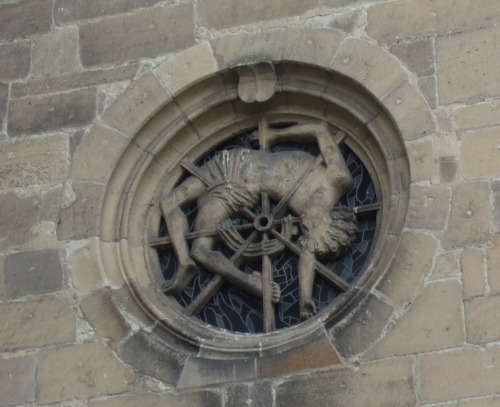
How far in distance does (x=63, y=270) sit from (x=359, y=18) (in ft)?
6.78

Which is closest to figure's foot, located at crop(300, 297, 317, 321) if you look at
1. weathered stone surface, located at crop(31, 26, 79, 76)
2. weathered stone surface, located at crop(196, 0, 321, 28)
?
weathered stone surface, located at crop(196, 0, 321, 28)

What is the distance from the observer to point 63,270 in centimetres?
920

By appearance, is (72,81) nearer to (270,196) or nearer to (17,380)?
(270,196)

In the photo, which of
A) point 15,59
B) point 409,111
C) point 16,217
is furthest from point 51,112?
point 409,111

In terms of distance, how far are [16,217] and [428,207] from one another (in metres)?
2.26

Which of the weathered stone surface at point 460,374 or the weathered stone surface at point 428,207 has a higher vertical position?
the weathered stone surface at point 428,207

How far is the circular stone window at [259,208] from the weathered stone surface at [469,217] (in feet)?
0.98

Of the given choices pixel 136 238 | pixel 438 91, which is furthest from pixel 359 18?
pixel 136 238

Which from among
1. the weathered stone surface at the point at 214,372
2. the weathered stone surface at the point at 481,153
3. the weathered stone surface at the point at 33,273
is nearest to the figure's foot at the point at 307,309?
the weathered stone surface at the point at 214,372

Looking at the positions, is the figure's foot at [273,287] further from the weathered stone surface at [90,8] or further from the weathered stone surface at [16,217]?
the weathered stone surface at [90,8]

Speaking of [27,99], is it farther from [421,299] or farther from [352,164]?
[421,299]

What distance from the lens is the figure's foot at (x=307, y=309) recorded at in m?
8.85

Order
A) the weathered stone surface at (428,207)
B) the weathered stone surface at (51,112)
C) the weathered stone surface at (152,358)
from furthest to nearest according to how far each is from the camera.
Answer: the weathered stone surface at (51,112), the weathered stone surface at (152,358), the weathered stone surface at (428,207)

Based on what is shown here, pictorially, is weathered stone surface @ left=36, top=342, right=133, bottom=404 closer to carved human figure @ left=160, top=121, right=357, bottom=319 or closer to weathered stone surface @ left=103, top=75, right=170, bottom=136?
carved human figure @ left=160, top=121, right=357, bottom=319
